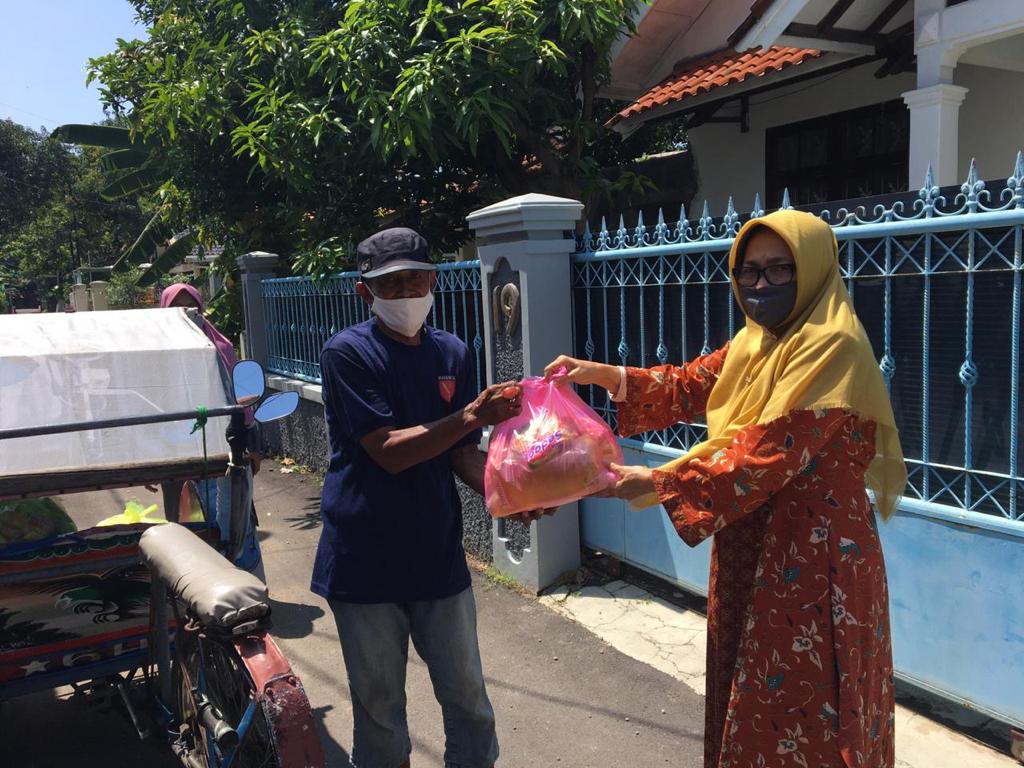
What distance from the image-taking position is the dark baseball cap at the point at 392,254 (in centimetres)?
227

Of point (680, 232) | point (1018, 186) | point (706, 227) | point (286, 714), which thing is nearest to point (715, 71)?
point (680, 232)

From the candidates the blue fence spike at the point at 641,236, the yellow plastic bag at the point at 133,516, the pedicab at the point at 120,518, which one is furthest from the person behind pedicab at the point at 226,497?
the blue fence spike at the point at 641,236

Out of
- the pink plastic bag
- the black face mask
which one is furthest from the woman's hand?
the black face mask

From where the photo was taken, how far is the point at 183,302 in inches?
187

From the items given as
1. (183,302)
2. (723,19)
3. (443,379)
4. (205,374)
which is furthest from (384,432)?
(723,19)

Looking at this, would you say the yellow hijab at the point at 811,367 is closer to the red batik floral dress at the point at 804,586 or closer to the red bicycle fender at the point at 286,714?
the red batik floral dress at the point at 804,586

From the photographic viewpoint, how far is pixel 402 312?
7.62ft

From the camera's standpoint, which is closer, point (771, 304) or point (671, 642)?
point (771, 304)

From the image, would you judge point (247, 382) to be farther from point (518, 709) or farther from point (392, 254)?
point (518, 709)

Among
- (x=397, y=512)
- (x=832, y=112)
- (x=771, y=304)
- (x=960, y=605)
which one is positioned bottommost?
(x=960, y=605)

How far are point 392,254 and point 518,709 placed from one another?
2142 millimetres

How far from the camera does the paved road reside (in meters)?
3.14

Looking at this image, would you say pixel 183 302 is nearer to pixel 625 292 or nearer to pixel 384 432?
pixel 625 292

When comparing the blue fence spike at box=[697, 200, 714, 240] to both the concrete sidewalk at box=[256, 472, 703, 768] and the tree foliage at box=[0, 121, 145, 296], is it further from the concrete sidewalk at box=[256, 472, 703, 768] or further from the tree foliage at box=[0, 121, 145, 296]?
the tree foliage at box=[0, 121, 145, 296]
